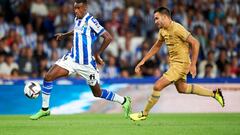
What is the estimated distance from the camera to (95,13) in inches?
875

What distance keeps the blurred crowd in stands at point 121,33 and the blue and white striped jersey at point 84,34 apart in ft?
18.7

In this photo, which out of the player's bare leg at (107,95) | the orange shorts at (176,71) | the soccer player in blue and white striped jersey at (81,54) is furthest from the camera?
the player's bare leg at (107,95)

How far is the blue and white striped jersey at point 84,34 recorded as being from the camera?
44.3 feet

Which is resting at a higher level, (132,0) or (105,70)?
(132,0)

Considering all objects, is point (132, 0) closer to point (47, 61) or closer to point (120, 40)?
point (120, 40)

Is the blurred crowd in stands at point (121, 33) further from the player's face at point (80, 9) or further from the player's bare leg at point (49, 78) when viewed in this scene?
the player's face at point (80, 9)

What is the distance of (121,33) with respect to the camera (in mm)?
21953

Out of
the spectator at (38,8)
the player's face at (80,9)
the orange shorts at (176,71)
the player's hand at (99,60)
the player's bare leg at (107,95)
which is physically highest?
the spectator at (38,8)

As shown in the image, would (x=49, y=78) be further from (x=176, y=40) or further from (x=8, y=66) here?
(x=8, y=66)

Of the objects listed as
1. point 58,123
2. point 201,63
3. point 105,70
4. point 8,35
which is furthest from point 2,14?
point 58,123

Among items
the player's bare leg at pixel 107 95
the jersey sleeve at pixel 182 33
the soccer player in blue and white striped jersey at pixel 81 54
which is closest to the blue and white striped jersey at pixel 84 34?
the soccer player in blue and white striped jersey at pixel 81 54

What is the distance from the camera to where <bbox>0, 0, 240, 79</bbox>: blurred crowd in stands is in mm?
20188

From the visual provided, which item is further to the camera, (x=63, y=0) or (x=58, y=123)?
(x=63, y=0)

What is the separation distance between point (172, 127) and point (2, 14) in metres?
10.6
